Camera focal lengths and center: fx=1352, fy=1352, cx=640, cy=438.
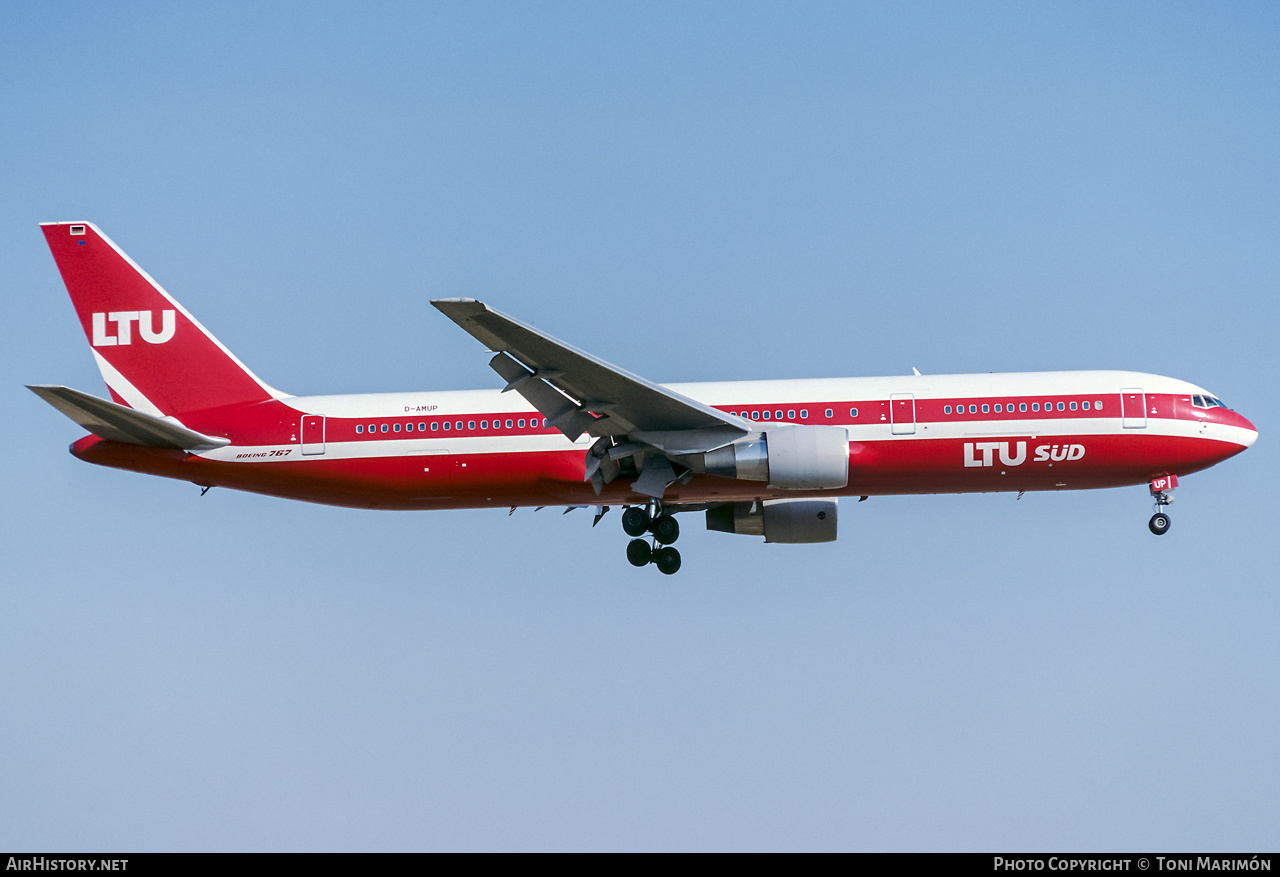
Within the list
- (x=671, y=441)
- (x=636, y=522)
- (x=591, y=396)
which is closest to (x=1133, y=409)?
(x=671, y=441)

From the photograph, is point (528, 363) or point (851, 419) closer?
point (528, 363)

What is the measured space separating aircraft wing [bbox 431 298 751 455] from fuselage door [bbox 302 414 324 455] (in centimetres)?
578

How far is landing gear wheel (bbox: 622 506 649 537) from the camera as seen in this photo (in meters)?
32.8

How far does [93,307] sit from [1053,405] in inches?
939

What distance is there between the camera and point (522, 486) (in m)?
32.1

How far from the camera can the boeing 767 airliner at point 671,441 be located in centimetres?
3111

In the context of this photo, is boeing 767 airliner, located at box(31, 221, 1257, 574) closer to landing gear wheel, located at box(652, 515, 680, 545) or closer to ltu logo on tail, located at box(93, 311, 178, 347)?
landing gear wheel, located at box(652, 515, 680, 545)

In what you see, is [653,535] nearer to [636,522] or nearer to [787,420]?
[636,522]

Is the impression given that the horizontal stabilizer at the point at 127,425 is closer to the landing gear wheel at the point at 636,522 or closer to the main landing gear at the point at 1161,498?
the landing gear wheel at the point at 636,522

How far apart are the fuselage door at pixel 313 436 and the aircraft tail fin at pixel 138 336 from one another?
1612mm

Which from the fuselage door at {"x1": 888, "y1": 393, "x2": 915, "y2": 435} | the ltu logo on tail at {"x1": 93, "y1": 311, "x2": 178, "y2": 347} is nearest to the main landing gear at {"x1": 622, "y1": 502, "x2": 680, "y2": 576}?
the fuselage door at {"x1": 888, "y1": 393, "x2": 915, "y2": 435}

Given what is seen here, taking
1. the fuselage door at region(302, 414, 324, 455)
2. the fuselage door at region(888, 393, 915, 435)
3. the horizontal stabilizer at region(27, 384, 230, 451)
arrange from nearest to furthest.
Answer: the horizontal stabilizer at region(27, 384, 230, 451) < the fuselage door at region(888, 393, 915, 435) < the fuselage door at region(302, 414, 324, 455)
